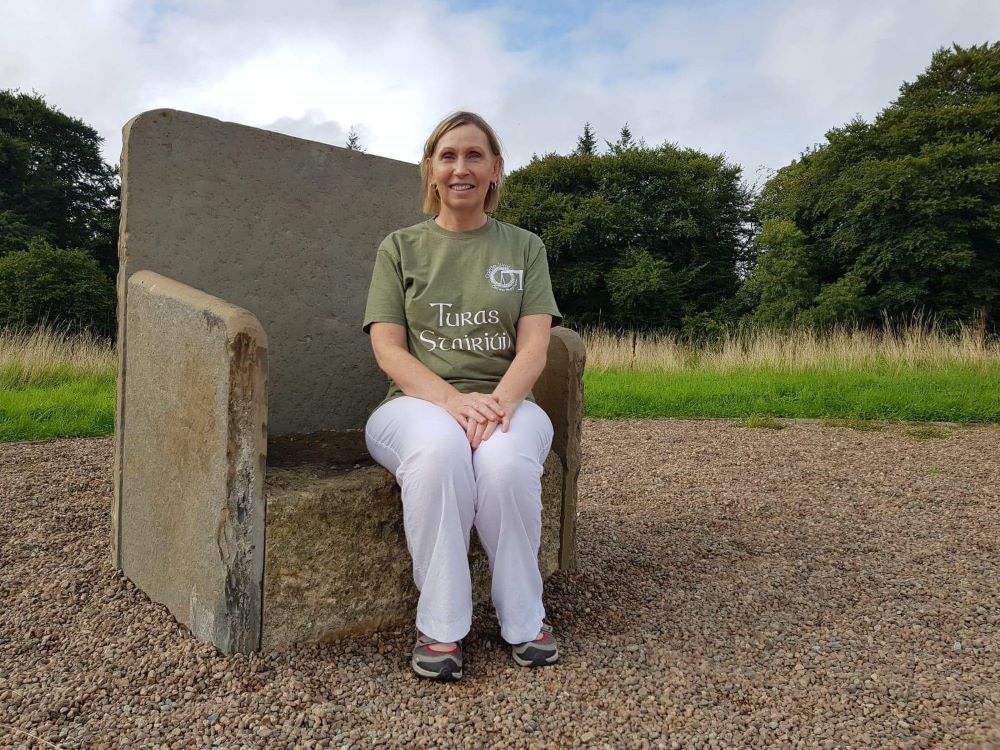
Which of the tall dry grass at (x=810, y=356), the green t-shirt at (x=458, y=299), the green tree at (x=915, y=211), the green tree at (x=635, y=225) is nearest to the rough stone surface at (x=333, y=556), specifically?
the green t-shirt at (x=458, y=299)

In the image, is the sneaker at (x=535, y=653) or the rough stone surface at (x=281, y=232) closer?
the sneaker at (x=535, y=653)

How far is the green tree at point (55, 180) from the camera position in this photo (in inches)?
781

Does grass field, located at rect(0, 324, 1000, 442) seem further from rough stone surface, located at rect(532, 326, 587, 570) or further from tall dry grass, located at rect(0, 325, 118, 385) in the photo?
rough stone surface, located at rect(532, 326, 587, 570)

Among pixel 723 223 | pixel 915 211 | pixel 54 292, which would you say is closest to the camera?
pixel 54 292

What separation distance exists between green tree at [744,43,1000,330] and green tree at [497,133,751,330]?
7.35ft

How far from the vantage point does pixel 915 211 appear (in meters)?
17.0

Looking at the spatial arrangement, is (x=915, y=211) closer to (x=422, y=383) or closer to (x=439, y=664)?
(x=422, y=383)

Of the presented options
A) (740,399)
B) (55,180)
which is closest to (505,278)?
(740,399)

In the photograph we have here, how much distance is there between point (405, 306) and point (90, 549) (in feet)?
5.63

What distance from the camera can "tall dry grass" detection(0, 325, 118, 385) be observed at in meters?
7.86

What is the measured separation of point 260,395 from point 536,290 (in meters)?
0.99

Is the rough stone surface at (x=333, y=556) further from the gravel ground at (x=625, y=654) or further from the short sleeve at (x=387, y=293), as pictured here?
the short sleeve at (x=387, y=293)

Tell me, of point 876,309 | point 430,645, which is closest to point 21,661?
point 430,645

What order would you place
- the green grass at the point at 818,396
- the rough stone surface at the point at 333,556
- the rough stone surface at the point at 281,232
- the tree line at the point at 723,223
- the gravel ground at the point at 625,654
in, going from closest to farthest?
the gravel ground at the point at 625,654 < the rough stone surface at the point at 333,556 < the rough stone surface at the point at 281,232 < the green grass at the point at 818,396 < the tree line at the point at 723,223
